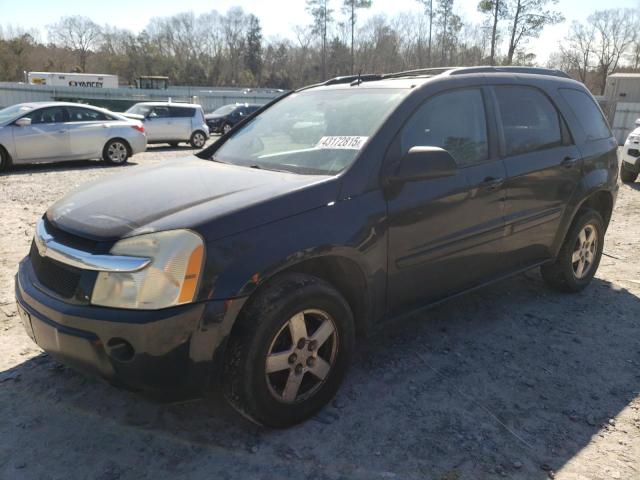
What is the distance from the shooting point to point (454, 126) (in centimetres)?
337

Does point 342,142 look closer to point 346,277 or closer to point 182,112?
point 346,277

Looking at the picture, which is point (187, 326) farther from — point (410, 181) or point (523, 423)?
point (523, 423)

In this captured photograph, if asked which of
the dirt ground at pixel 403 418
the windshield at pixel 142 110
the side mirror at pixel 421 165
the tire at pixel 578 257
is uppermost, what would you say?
the windshield at pixel 142 110

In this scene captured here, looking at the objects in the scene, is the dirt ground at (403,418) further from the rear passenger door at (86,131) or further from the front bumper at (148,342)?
the rear passenger door at (86,131)

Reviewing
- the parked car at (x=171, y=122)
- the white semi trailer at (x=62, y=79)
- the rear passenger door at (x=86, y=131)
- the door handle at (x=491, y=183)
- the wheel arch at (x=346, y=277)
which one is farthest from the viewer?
the white semi trailer at (x=62, y=79)

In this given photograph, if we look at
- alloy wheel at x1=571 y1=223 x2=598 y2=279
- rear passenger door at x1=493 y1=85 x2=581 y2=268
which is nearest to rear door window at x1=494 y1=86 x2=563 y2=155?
rear passenger door at x1=493 y1=85 x2=581 y2=268

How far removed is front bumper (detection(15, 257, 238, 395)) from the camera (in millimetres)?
2174

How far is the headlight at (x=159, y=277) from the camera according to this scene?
219 cm

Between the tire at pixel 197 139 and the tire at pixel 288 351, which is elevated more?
the tire at pixel 197 139

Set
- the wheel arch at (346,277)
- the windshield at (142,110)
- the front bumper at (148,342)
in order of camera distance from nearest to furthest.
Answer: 1. the front bumper at (148,342)
2. the wheel arch at (346,277)
3. the windshield at (142,110)

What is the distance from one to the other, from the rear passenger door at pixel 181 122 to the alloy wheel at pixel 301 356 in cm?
1616

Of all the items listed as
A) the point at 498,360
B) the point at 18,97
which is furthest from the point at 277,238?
the point at 18,97

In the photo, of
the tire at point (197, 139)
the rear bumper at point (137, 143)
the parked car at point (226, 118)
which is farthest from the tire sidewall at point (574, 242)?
the parked car at point (226, 118)

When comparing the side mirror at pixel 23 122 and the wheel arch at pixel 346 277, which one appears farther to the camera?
the side mirror at pixel 23 122
